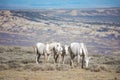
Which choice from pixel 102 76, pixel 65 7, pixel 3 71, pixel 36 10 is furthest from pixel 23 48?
pixel 102 76

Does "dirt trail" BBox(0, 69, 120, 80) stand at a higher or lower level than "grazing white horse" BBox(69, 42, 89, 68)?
lower

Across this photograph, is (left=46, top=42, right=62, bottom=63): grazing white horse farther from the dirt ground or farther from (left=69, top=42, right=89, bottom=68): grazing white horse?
the dirt ground

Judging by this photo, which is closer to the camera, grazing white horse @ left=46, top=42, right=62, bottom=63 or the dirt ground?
the dirt ground

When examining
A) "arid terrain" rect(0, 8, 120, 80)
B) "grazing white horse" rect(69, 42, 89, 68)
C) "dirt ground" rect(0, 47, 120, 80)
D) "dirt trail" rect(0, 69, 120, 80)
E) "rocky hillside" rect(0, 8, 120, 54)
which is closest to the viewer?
"dirt trail" rect(0, 69, 120, 80)

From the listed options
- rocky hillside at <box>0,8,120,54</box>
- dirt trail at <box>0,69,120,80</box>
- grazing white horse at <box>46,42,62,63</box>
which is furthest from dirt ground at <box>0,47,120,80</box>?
rocky hillside at <box>0,8,120,54</box>

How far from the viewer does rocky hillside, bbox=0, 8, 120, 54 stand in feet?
61.3

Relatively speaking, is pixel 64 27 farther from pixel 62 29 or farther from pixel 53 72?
pixel 53 72

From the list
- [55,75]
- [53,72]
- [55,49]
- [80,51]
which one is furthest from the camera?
[55,49]

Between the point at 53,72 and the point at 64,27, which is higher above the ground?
the point at 64,27

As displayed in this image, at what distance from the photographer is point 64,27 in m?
19.6

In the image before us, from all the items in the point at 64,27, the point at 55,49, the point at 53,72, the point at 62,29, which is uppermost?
the point at 64,27

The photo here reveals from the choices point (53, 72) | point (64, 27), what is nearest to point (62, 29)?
point (64, 27)

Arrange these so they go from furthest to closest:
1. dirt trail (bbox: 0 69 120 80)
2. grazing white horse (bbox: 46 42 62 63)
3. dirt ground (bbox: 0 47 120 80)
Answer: grazing white horse (bbox: 46 42 62 63) → dirt ground (bbox: 0 47 120 80) → dirt trail (bbox: 0 69 120 80)

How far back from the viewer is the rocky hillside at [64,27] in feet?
61.3
